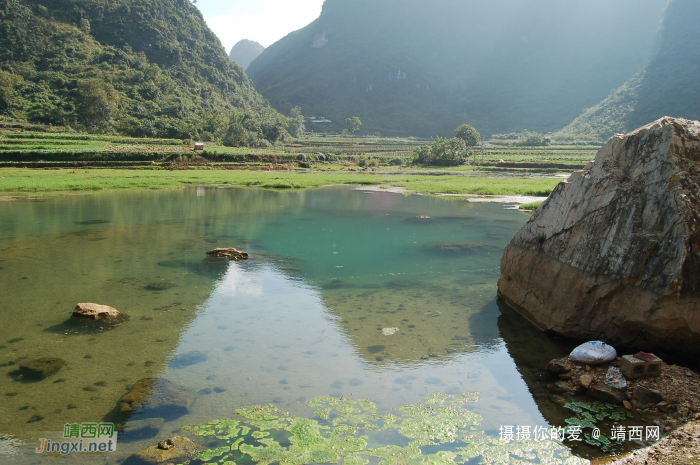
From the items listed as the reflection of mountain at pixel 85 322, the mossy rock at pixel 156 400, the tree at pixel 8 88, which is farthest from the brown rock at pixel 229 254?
the tree at pixel 8 88

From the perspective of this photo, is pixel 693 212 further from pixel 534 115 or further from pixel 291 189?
pixel 534 115

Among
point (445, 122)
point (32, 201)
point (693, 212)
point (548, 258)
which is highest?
point (445, 122)

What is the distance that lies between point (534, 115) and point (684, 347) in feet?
655

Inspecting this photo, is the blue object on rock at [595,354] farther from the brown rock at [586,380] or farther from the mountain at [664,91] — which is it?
the mountain at [664,91]

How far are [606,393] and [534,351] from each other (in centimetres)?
210

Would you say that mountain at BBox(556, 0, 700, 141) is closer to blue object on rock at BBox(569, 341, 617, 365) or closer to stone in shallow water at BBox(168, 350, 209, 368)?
blue object on rock at BBox(569, 341, 617, 365)

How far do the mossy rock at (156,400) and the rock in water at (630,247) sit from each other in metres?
7.45

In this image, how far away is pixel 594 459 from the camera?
5719 mm

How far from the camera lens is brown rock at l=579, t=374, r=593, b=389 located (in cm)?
720

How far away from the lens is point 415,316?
10.7 metres

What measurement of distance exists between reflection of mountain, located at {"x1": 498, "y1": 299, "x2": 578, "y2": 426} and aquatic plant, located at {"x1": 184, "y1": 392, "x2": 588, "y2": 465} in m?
0.92

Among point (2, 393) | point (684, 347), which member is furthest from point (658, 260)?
point (2, 393)

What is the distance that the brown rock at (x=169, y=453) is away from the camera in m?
5.45

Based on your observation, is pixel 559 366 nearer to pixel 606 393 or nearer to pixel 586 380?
pixel 586 380
